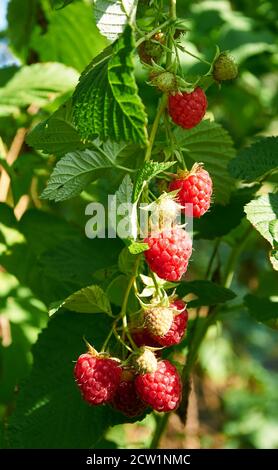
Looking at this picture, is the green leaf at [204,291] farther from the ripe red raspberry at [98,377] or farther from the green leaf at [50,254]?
the ripe red raspberry at [98,377]

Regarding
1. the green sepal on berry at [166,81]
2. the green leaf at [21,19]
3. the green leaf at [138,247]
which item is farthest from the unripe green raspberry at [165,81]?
the green leaf at [21,19]

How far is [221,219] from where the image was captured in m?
1.48

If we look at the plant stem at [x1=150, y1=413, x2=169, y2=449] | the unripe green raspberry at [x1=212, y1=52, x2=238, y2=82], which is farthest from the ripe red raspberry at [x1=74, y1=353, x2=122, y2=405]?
the plant stem at [x1=150, y1=413, x2=169, y2=449]

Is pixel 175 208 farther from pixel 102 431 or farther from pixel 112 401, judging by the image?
pixel 102 431

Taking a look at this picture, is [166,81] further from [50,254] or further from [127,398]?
[50,254]

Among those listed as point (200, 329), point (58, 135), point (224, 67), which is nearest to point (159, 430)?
point (200, 329)

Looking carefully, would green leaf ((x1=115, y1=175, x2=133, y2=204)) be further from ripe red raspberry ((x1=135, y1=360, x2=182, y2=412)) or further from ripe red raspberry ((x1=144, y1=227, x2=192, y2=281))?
→ ripe red raspberry ((x1=135, y1=360, x2=182, y2=412))

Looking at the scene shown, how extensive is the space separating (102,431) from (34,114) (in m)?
0.92

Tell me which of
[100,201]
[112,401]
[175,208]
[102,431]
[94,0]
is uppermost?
[94,0]

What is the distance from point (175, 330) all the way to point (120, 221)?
0.17 m

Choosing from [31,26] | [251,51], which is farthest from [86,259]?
[251,51]

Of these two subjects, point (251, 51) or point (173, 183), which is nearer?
point (173, 183)

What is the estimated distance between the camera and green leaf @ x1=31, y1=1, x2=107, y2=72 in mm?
1885

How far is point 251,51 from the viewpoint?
2271 mm
